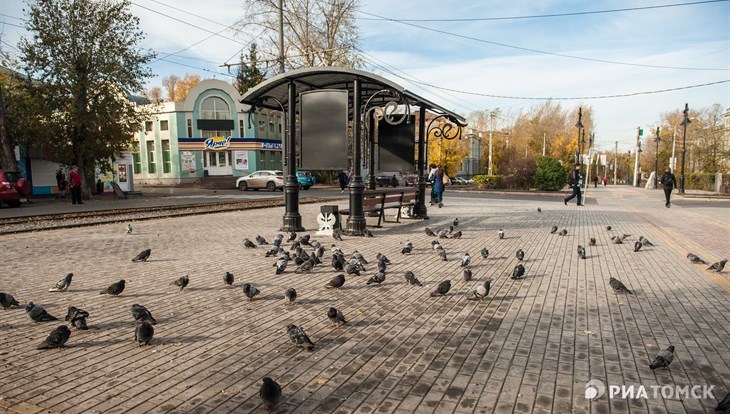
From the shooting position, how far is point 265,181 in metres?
36.5

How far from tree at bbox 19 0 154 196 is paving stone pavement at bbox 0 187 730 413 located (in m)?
18.7

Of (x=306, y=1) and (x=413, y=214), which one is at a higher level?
(x=306, y=1)

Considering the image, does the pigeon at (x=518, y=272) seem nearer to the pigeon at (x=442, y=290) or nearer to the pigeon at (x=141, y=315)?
the pigeon at (x=442, y=290)

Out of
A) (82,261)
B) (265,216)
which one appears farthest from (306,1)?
(82,261)

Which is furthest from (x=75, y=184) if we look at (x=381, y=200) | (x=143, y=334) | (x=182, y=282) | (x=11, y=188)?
(x=143, y=334)

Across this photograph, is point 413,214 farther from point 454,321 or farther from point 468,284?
point 454,321

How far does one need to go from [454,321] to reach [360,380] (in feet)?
5.82

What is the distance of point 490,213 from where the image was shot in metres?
17.9

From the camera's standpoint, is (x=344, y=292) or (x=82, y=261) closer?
(x=344, y=292)

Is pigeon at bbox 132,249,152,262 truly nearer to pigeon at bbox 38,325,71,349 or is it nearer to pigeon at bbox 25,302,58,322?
pigeon at bbox 25,302,58,322

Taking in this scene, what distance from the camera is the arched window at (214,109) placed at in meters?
46.9

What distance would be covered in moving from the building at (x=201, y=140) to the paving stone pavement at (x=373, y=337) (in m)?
39.1

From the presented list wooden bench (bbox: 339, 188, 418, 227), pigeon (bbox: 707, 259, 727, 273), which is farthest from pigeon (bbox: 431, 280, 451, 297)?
wooden bench (bbox: 339, 188, 418, 227)

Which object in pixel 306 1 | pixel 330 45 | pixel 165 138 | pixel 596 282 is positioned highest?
pixel 306 1
